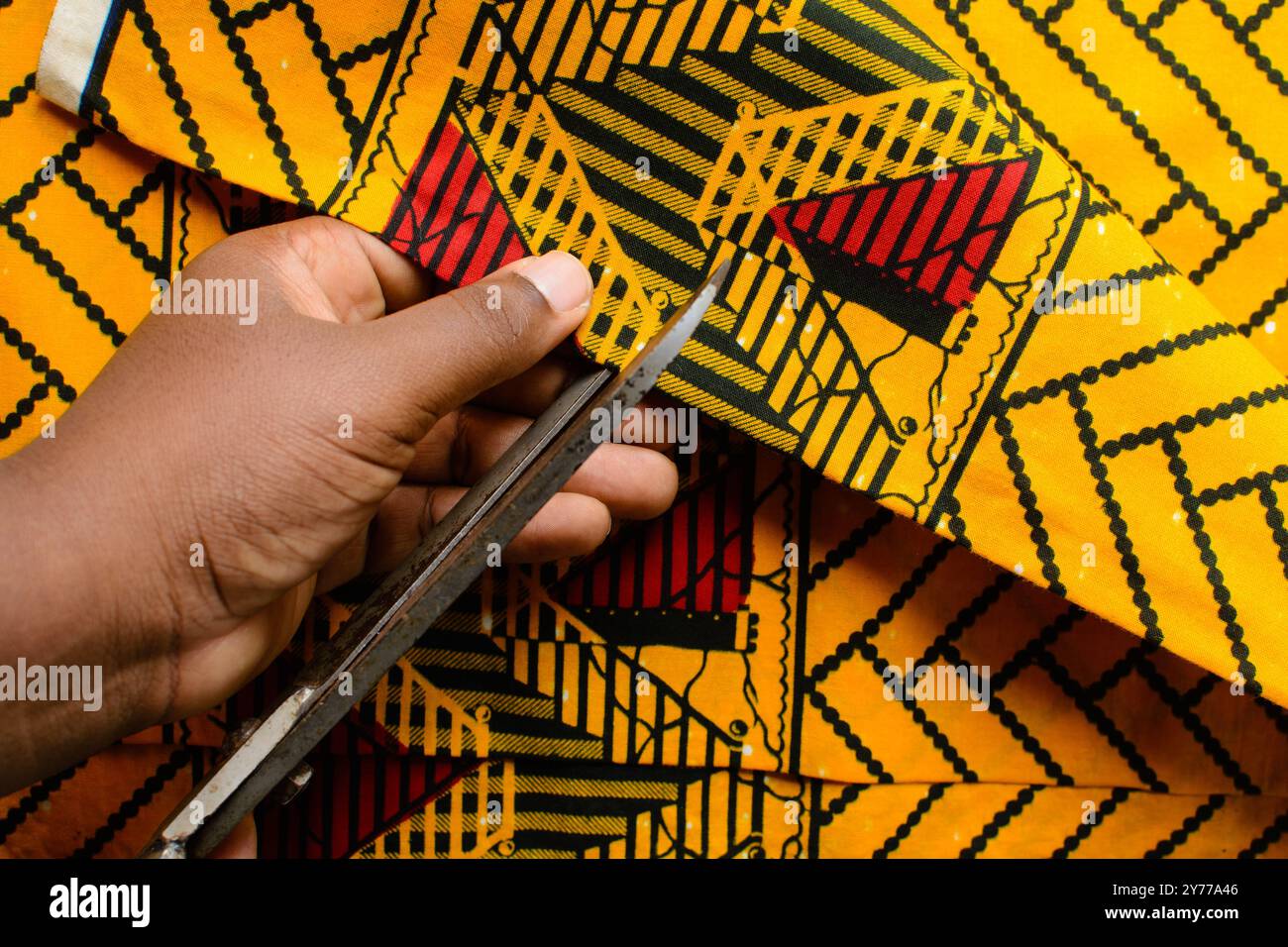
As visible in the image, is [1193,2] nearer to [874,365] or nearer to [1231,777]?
[874,365]

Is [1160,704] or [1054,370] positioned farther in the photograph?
[1160,704]

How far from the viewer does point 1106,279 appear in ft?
1.79

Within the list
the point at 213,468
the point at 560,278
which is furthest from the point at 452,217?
the point at 213,468

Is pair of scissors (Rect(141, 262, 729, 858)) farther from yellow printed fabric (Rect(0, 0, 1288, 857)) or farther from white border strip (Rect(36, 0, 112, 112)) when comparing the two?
white border strip (Rect(36, 0, 112, 112))

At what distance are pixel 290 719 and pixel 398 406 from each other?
169 millimetres

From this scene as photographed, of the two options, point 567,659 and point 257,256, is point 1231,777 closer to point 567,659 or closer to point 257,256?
point 567,659

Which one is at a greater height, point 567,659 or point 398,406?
point 398,406

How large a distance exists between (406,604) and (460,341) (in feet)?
0.46

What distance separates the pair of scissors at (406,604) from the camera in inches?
17.2

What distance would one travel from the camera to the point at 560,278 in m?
0.55

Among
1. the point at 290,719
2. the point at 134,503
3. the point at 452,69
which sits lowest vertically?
the point at 290,719

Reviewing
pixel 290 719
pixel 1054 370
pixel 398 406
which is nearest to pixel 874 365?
pixel 1054 370
